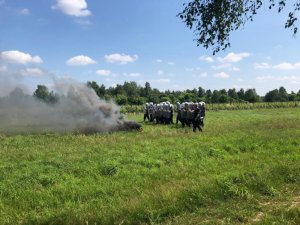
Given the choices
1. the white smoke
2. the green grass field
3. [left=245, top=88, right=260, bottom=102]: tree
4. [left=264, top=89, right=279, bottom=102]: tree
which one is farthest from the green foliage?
[left=264, top=89, right=279, bottom=102]: tree

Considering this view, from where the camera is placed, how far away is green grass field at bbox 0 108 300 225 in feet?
23.9

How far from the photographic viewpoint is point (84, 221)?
738cm

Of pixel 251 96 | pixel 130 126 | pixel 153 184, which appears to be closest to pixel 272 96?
pixel 251 96

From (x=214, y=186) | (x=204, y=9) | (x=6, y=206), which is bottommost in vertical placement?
(x=6, y=206)

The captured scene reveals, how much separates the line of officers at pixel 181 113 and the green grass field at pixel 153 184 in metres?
6.99

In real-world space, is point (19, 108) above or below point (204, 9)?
below

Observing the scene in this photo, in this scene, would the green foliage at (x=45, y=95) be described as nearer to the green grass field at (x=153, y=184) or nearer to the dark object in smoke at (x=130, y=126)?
the dark object in smoke at (x=130, y=126)

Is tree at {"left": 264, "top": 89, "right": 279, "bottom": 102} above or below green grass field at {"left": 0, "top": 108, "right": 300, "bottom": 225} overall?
above

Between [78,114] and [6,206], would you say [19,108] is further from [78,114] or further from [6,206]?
[6,206]

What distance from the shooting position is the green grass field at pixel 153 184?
7281 mm

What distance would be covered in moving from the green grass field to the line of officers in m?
6.99

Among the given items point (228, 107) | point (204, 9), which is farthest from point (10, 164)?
point (228, 107)

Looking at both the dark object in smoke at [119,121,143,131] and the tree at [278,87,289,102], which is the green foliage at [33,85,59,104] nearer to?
the dark object in smoke at [119,121,143,131]

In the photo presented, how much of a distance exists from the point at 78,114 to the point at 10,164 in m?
14.7
